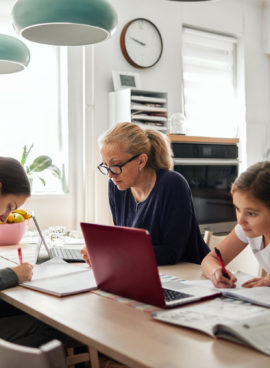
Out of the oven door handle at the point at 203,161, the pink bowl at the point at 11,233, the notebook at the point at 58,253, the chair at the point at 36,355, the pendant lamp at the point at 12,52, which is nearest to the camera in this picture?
the chair at the point at 36,355

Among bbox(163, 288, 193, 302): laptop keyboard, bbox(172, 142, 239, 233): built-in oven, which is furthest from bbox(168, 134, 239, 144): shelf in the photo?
bbox(163, 288, 193, 302): laptop keyboard

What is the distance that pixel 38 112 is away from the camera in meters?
3.64

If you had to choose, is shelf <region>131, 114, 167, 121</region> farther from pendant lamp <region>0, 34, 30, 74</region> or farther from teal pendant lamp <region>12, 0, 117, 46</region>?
teal pendant lamp <region>12, 0, 117, 46</region>

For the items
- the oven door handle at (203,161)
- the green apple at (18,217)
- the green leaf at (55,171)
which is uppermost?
the oven door handle at (203,161)

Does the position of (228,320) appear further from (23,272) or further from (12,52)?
(12,52)

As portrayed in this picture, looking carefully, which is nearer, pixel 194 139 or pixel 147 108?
pixel 147 108

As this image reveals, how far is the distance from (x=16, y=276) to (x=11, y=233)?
38.4 inches

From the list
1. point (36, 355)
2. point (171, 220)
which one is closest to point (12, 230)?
point (171, 220)

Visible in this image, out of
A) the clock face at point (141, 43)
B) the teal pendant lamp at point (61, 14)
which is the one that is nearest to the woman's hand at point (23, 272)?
the teal pendant lamp at point (61, 14)

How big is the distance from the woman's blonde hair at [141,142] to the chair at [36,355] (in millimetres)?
1396

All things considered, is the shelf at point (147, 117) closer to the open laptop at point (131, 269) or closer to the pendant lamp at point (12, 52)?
the pendant lamp at point (12, 52)

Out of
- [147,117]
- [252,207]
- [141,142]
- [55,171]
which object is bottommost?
[252,207]

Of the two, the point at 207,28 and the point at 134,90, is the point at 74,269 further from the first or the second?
the point at 207,28

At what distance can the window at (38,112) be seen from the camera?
3506 mm
